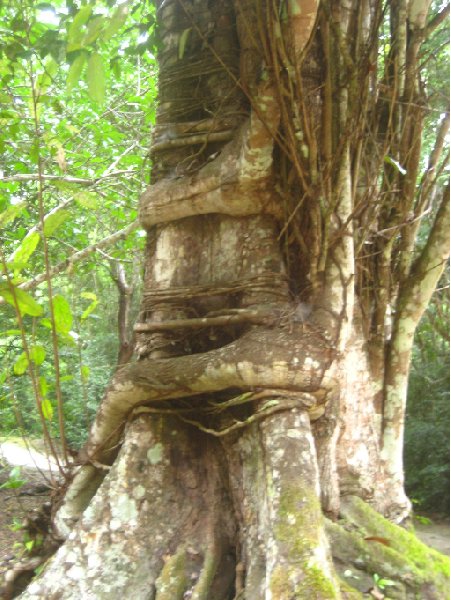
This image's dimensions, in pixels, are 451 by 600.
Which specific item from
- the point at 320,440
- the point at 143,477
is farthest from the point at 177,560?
the point at 320,440

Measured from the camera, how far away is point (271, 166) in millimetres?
2719

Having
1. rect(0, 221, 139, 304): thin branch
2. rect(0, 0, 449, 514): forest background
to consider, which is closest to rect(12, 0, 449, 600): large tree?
rect(0, 0, 449, 514): forest background

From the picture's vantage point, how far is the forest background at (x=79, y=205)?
8.14ft

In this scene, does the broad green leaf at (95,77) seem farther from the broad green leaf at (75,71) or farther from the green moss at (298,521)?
the green moss at (298,521)

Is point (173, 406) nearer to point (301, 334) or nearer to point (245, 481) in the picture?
point (245, 481)

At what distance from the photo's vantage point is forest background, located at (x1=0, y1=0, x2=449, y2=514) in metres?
2.48

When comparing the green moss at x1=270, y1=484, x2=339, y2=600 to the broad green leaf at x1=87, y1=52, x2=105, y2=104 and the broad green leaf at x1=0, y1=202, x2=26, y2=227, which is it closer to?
the broad green leaf at x1=0, y1=202, x2=26, y2=227

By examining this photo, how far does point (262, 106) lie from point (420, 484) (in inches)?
275

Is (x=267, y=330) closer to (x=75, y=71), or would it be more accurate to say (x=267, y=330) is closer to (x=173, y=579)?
(x=173, y=579)

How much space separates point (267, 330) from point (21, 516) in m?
3.20

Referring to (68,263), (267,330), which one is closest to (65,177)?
(68,263)

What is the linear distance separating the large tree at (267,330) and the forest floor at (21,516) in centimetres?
64

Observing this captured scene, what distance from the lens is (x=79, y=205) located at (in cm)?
578

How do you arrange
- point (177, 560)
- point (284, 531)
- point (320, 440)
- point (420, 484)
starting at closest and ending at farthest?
point (284, 531) < point (177, 560) < point (320, 440) < point (420, 484)
